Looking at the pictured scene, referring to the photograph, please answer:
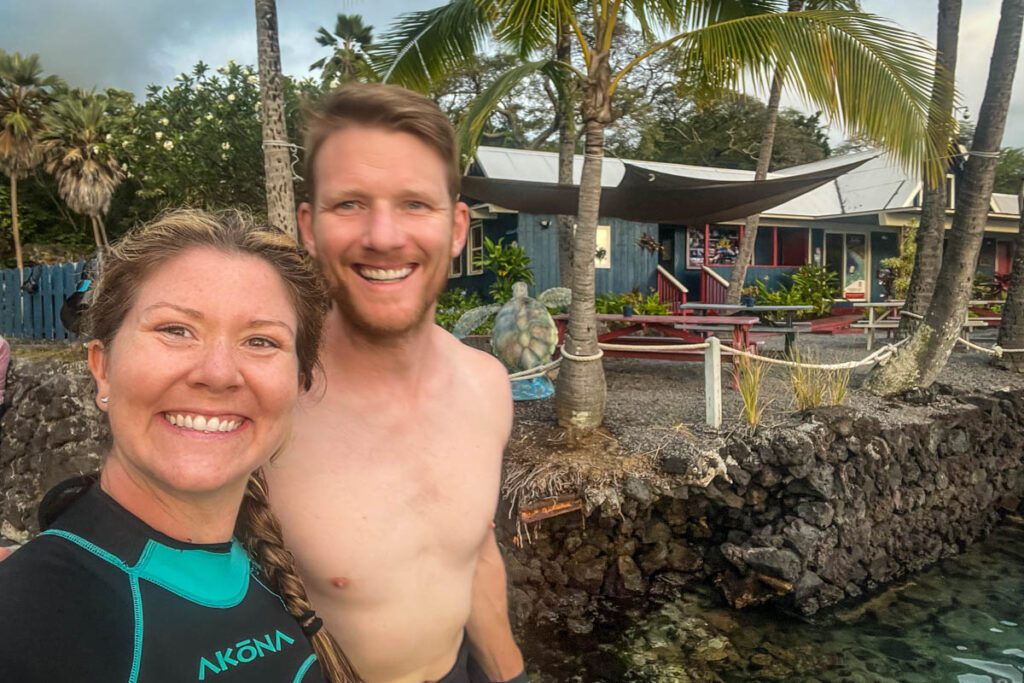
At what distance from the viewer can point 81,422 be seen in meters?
7.69

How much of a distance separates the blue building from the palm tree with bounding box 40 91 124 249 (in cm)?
1071

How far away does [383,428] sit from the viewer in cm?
148

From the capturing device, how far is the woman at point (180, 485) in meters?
0.82

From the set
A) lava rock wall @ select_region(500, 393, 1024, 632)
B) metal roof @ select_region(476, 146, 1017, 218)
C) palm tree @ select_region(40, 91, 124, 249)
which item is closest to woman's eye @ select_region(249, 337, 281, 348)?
lava rock wall @ select_region(500, 393, 1024, 632)

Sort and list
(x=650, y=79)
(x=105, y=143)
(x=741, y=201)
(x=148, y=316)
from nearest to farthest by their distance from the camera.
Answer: (x=148, y=316) < (x=741, y=201) < (x=105, y=143) < (x=650, y=79)

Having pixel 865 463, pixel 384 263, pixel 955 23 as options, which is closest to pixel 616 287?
pixel 955 23

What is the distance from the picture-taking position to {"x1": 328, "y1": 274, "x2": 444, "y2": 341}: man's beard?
137 centimetres

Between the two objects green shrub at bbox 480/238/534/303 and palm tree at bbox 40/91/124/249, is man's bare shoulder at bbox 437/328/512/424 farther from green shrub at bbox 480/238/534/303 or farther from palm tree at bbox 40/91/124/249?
palm tree at bbox 40/91/124/249

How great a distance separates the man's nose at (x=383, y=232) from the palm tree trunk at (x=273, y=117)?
4.97m

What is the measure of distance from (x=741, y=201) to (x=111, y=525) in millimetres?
8646

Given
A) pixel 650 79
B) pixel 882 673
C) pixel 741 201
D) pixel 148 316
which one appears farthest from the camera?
pixel 650 79

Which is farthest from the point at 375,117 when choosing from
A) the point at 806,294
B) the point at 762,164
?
the point at 806,294

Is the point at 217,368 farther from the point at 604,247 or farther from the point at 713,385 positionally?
the point at 604,247

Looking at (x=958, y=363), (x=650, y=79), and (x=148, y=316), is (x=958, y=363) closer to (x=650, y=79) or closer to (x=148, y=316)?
(x=148, y=316)
